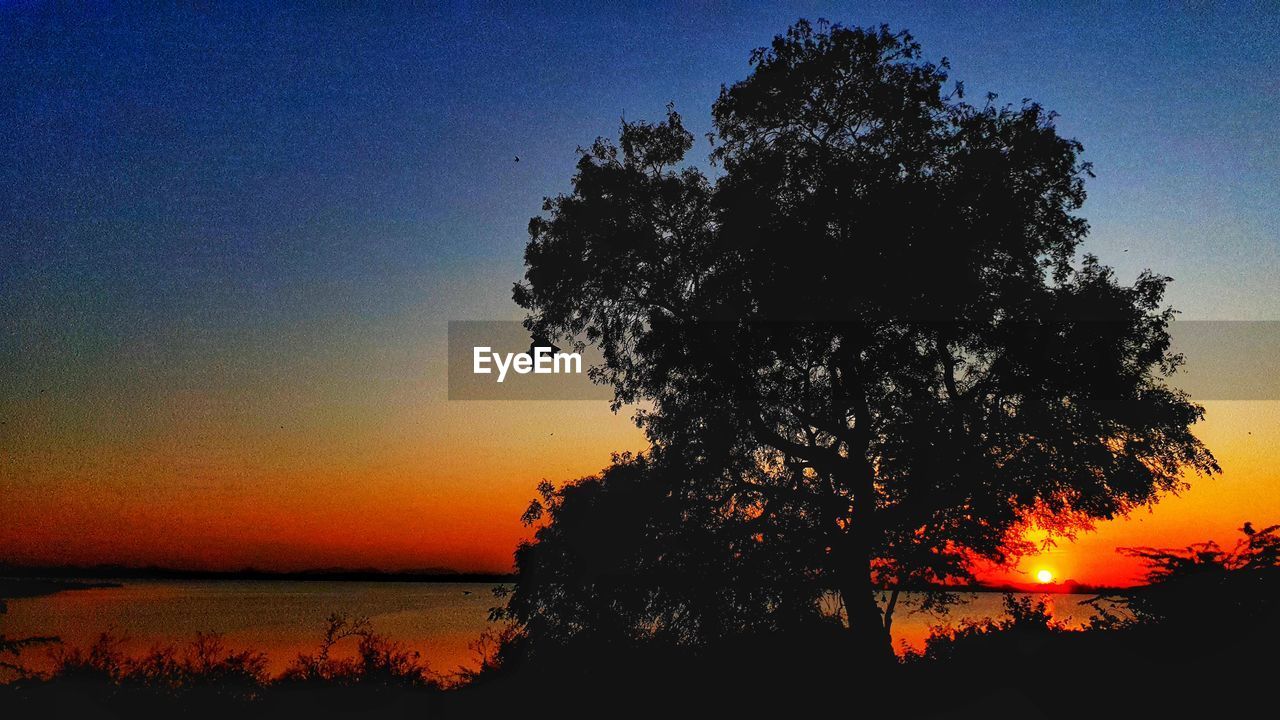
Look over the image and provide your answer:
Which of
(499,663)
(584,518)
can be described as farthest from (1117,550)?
(499,663)

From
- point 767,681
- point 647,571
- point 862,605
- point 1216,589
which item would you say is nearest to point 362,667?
point 647,571

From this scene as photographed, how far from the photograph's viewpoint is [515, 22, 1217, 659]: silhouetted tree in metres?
13.6

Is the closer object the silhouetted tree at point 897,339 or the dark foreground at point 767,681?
the dark foreground at point 767,681

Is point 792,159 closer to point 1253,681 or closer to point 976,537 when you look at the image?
point 976,537

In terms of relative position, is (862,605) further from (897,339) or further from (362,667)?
(362,667)

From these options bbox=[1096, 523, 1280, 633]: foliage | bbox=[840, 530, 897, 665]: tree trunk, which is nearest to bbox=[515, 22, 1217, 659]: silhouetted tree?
bbox=[840, 530, 897, 665]: tree trunk

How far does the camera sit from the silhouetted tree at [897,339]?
44.5 feet

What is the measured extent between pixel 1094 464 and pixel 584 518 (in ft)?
34.4

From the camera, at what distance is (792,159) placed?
14.5 metres

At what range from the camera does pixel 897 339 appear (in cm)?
1365

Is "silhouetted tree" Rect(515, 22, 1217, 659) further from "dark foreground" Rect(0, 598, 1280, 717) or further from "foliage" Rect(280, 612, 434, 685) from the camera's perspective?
"foliage" Rect(280, 612, 434, 685)

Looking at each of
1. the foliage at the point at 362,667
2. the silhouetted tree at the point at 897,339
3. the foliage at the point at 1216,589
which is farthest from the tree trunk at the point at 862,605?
the foliage at the point at 362,667

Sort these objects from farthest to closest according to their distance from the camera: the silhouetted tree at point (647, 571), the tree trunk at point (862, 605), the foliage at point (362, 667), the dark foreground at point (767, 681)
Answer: the silhouetted tree at point (647, 571) → the tree trunk at point (862, 605) → the foliage at point (362, 667) → the dark foreground at point (767, 681)

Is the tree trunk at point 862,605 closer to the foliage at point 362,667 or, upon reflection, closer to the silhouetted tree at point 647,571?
the silhouetted tree at point 647,571
